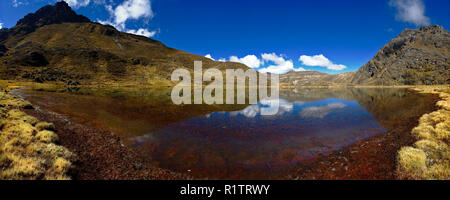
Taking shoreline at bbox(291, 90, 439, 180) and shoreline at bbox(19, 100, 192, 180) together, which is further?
shoreline at bbox(291, 90, 439, 180)

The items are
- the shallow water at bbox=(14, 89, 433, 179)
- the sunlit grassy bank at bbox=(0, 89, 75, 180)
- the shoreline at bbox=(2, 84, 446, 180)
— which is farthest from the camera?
the shallow water at bbox=(14, 89, 433, 179)

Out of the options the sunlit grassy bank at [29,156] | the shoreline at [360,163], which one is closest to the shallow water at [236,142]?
the shoreline at [360,163]

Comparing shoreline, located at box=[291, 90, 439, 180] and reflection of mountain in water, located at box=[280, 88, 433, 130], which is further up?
reflection of mountain in water, located at box=[280, 88, 433, 130]

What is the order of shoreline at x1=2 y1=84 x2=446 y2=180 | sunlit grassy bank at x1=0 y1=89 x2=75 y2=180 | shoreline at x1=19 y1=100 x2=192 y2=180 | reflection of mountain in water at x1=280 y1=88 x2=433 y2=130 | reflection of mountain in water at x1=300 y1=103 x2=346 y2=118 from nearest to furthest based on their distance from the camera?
sunlit grassy bank at x1=0 y1=89 x2=75 y2=180, shoreline at x1=19 y1=100 x2=192 y2=180, shoreline at x1=2 y1=84 x2=446 y2=180, reflection of mountain in water at x1=280 y1=88 x2=433 y2=130, reflection of mountain in water at x1=300 y1=103 x2=346 y2=118

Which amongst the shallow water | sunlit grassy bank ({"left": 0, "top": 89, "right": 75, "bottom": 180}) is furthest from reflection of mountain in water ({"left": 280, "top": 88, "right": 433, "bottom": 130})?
sunlit grassy bank ({"left": 0, "top": 89, "right": 75, "bottom": 180})

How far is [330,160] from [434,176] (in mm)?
4157

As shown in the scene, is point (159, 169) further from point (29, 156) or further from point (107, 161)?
point (29, 156)

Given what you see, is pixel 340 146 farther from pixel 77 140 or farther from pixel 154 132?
pixel 77 140

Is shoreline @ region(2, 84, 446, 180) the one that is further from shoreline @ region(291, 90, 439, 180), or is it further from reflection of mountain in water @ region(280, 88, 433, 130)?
reflection of mountain in water @ region(280, 88, 433, 130)

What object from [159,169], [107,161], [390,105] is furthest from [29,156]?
[390,105]
